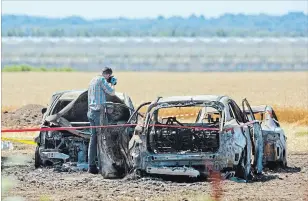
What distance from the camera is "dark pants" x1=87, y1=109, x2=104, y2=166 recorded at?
17828 mm

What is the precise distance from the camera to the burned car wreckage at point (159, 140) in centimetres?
1634

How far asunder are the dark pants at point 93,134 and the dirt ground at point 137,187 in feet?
1.00

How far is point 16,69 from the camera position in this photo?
9981 cm

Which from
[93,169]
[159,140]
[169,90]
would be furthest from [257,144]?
[169,90]

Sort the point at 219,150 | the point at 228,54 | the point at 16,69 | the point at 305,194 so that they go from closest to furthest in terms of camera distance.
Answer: the point at 305,194
the point at 219,150
the point at 16,69
the point at 228,54

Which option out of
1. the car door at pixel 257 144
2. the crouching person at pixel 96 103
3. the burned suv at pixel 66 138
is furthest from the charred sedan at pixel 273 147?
the crouching person at pixel 96 103

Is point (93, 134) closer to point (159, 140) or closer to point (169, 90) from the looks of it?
point (159, 140)

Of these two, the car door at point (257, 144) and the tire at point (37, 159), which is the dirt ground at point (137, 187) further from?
the car door at point (257, 144)

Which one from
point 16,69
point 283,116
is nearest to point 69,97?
point 283,116

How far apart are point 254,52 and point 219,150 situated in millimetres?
137960

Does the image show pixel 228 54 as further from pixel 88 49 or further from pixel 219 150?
pixel 219 150

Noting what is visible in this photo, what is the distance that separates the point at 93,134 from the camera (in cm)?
1794

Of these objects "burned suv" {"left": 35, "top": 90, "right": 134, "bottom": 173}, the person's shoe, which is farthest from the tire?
the person's shoe

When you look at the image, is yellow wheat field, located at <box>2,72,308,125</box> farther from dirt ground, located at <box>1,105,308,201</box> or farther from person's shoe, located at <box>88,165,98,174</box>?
dirt ground, located at <box>1,105,308,201</box>
